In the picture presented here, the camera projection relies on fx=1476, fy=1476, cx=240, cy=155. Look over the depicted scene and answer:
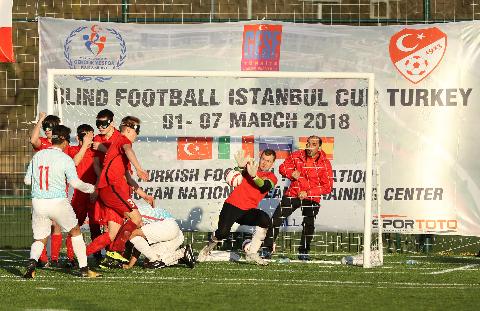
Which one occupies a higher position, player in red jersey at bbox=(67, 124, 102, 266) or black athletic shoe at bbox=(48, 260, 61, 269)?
player in red jersey at bbox=(67, 124, 102, 266)

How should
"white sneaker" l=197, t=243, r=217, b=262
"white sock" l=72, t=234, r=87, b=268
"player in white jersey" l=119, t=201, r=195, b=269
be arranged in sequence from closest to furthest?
"white sock" l=72, t=234, r=87, b=268 < "player in white jersey" l=119, t=201, r=195, b=269 < "white sneaker" l=197, t=243, r=217, b=262

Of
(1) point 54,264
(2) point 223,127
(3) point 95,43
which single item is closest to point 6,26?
(3) point 95,43

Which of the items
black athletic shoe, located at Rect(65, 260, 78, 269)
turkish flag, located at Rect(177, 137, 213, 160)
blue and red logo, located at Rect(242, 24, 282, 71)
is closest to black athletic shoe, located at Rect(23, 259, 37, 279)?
black athletic shoe, located at Rect(65, 260, 78, 269)

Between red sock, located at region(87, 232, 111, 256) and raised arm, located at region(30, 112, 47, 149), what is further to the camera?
raised arm, located at region(30, 112, 47, 149)

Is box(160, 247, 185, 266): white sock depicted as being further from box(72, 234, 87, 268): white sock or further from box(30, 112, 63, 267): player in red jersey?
box(72, 234, 87, 268): white sock

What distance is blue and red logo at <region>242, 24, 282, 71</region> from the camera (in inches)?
826

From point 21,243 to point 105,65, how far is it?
3656 mm

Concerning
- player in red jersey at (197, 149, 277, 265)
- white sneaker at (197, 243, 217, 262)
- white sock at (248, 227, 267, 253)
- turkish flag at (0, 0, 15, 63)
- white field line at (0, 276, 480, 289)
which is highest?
turkish flag at (0, 0, 15, 63)

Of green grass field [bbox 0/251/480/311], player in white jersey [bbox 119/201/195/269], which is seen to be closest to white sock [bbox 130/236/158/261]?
player in white jersey [bbox 119/201/195/269]

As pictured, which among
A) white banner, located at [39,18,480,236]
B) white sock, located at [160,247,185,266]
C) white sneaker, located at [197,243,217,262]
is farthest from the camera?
white banner, located at [39,18,480,236]

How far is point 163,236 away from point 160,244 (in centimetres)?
19

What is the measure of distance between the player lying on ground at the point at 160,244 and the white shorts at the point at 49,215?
132 centimetres

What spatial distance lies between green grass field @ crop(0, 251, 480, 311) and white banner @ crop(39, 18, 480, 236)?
2.18 meters

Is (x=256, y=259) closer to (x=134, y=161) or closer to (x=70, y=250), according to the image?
(x=70, y=250)
